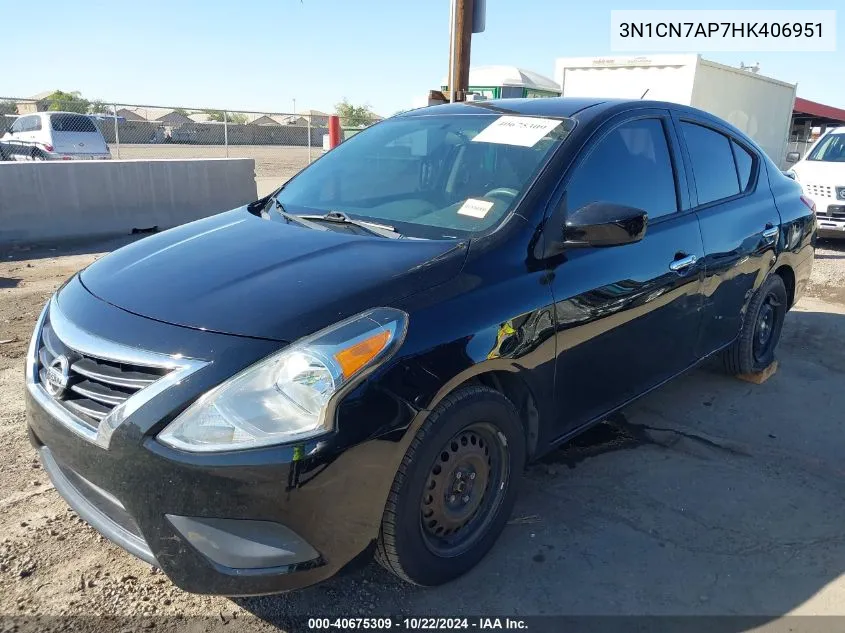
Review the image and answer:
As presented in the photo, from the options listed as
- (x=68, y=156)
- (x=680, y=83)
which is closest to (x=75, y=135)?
(x=68, y=156)

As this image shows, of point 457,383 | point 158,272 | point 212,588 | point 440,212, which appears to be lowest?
point 212,588

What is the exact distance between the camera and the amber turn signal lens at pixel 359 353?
198 cm

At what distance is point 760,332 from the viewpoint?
4.58 metres

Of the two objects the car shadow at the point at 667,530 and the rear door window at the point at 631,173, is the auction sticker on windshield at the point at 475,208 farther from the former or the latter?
the car shadow at the point at 667,530

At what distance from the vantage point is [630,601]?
249cm

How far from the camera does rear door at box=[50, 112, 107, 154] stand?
1540 cm

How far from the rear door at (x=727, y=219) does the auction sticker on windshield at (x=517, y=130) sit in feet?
3.26

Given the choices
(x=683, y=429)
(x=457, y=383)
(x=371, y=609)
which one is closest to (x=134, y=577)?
(x=371, y=609)

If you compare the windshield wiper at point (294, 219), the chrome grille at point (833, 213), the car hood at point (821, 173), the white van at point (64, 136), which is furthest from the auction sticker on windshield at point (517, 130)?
the white van at point (64, 136)

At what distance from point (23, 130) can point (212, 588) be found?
17.9 meters

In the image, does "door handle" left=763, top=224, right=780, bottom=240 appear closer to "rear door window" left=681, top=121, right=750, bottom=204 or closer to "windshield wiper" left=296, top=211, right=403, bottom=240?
"rear door window" left=681, top=121, right=750, bottom=204

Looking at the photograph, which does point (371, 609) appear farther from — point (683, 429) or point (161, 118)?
point (161, 118)

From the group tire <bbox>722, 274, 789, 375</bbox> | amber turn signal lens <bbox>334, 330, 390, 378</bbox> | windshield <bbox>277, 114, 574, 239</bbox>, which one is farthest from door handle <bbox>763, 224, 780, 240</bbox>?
amber turn signal lens <bbox>334, 330, 390, 378</bbox>

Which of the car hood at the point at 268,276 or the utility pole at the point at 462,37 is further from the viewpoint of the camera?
the utility pole at the point at 462,37
